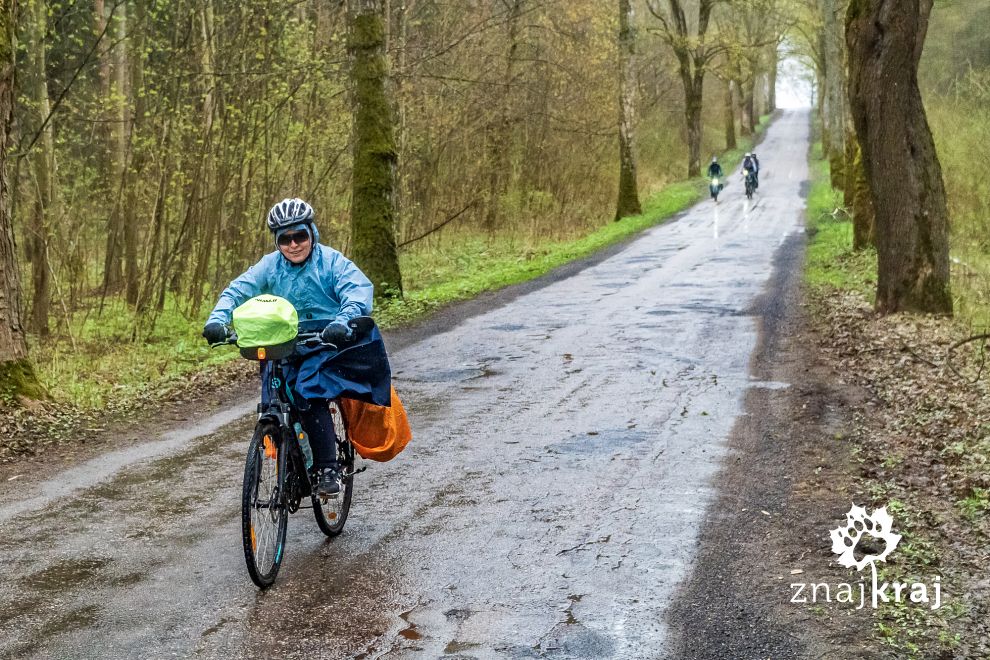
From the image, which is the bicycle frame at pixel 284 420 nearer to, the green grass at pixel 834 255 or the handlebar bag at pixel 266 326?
the handlebar bag at pixel 266 326

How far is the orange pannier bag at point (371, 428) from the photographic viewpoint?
6098 mm

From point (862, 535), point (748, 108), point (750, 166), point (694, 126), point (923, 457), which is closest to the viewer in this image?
point (862, 535)

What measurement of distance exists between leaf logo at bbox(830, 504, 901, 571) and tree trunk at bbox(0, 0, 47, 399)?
23.0ft

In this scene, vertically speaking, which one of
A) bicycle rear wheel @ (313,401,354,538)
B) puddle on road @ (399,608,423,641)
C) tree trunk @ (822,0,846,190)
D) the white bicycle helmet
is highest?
tree trunk @ (822,0,846,190)

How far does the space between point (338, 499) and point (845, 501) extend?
321 centimetres

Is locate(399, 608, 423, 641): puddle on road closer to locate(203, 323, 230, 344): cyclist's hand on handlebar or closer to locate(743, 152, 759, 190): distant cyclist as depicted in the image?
locate(203, 323, 230, 344): cyclist's hand on handlebar

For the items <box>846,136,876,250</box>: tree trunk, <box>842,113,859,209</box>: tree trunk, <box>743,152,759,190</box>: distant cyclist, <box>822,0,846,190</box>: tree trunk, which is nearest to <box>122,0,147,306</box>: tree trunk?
<box>846,136,876,250</box>: tree trunk

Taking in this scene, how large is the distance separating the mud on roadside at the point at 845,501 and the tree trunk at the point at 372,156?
6747 mm

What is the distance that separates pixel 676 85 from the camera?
58.3 metres

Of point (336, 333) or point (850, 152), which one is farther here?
point (850, 152)

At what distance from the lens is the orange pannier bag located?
20.0 ft

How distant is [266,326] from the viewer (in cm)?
526

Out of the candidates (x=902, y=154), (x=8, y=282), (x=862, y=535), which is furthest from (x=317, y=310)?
(x=902, y=154)

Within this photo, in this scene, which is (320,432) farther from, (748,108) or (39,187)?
(748,108)
